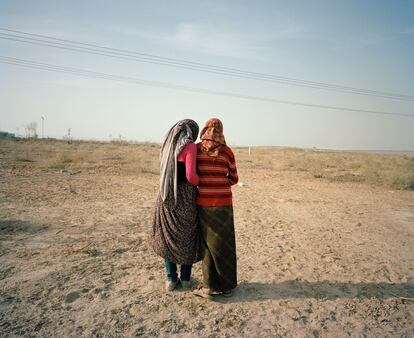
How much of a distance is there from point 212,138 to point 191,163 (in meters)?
0.36

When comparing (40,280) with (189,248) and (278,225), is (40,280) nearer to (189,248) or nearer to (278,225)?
(189,248)

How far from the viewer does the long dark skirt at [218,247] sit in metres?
3.67

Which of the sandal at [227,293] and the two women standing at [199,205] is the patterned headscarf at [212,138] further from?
the sandal at [227,293]

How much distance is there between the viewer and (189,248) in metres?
3.78

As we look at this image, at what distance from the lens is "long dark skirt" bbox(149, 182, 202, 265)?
3707 mm

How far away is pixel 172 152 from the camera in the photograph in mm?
3605

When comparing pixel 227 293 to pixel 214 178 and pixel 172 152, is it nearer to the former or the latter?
pixel 214 178

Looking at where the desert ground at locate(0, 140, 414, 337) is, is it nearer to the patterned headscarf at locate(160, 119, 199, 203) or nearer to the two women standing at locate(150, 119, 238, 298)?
the two women standing at locate(150, 119, 238, 298)

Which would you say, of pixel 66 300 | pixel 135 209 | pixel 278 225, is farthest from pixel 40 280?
pixel 278 225

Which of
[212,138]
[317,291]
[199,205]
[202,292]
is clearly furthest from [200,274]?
[212,138]

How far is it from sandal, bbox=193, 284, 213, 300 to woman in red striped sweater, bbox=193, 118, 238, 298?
0.01 meters

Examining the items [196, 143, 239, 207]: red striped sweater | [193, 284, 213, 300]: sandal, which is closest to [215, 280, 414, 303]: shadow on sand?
→ [193, 284, 213, 300]: sandal

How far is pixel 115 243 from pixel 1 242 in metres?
1.74

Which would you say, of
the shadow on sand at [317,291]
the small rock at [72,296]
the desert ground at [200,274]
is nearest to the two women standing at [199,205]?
the shadow on sand at [317,291]
